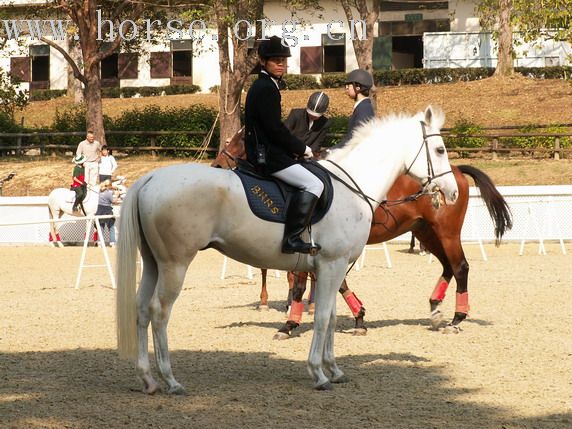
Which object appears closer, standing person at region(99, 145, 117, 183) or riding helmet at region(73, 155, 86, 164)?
riding helmet at region(73, 155, 86, 164)

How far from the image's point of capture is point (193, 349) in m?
10.1

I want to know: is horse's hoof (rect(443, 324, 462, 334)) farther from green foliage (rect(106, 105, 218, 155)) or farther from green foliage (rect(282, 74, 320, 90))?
green foliage (rect(282, 74, 320, 90))

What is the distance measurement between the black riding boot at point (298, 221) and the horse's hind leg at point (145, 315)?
3.37 ft

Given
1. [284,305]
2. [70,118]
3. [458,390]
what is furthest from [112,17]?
[458,390]

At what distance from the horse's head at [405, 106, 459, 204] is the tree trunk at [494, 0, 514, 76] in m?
30.8

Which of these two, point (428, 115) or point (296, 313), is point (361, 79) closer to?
point (428, 115)

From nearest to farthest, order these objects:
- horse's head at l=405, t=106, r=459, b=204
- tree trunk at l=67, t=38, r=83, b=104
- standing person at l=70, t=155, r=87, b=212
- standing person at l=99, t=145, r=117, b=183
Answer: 1. horse's head at l=405, t=106, r=459, b=204
2. standing person at l=70, t=155, r=87, b=212
3. standing person at l=99, t=145, r=117, b=183
4. tree trunk at l=67, t=38, r=83, b=104

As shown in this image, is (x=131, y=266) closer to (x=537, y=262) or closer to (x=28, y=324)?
(x=28, y=324)

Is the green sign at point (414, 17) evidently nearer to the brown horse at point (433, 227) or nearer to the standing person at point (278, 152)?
the brown horse at point (433, 227)

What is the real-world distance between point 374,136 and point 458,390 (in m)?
2.25

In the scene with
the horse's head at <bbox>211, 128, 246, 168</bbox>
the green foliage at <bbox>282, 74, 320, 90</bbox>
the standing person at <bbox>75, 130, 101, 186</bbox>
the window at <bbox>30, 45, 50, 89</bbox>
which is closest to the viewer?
the horse's head at <bbox>211, 128, 246, 168</bbox>

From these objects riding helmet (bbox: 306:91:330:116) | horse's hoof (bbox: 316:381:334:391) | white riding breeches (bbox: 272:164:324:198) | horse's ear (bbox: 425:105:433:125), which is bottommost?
horse's hoof (bbox: 316:381:334:391)

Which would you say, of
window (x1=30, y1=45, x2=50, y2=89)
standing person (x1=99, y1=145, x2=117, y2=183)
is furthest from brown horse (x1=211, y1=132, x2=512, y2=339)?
window (x1=30, y1=45, x2=50, y2=89)

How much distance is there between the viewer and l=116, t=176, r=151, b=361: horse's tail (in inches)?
313
